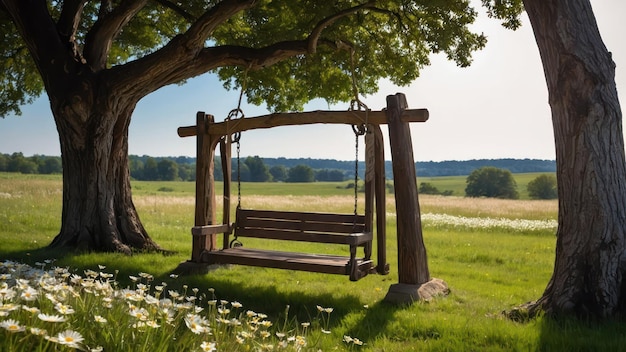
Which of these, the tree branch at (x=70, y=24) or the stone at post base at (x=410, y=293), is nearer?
the stone at post base at (x=410, y=293)

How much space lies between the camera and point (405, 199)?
25.8 feet

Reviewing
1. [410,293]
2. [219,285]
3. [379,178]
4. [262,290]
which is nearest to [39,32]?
[219,285]

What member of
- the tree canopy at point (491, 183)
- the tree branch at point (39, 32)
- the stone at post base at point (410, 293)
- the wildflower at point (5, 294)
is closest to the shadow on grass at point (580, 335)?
the stone at post base at point (410, 293)

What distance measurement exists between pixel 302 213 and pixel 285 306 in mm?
1673

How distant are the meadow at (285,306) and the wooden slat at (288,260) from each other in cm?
46

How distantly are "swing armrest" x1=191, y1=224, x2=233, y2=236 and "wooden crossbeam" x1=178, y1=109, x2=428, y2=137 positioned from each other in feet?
5.08

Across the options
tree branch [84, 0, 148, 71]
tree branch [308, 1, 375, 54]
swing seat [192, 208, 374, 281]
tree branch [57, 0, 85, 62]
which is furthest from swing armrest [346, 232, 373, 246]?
tree branch [57, 0, 85, 62]

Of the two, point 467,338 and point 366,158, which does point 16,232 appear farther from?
point 467,338

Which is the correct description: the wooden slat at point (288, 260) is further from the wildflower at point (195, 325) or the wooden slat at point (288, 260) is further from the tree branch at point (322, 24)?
the tree branch at point (322, 24)

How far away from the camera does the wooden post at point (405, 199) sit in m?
7.82

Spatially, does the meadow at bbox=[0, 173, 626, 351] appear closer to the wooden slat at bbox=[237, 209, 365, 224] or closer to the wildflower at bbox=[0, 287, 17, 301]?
the wildflower at bbox=[0, 287, 17, 301]

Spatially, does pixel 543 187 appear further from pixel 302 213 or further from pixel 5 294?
pixel 5 294

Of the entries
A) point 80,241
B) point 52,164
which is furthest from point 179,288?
point 52,164

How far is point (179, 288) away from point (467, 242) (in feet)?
32.2
